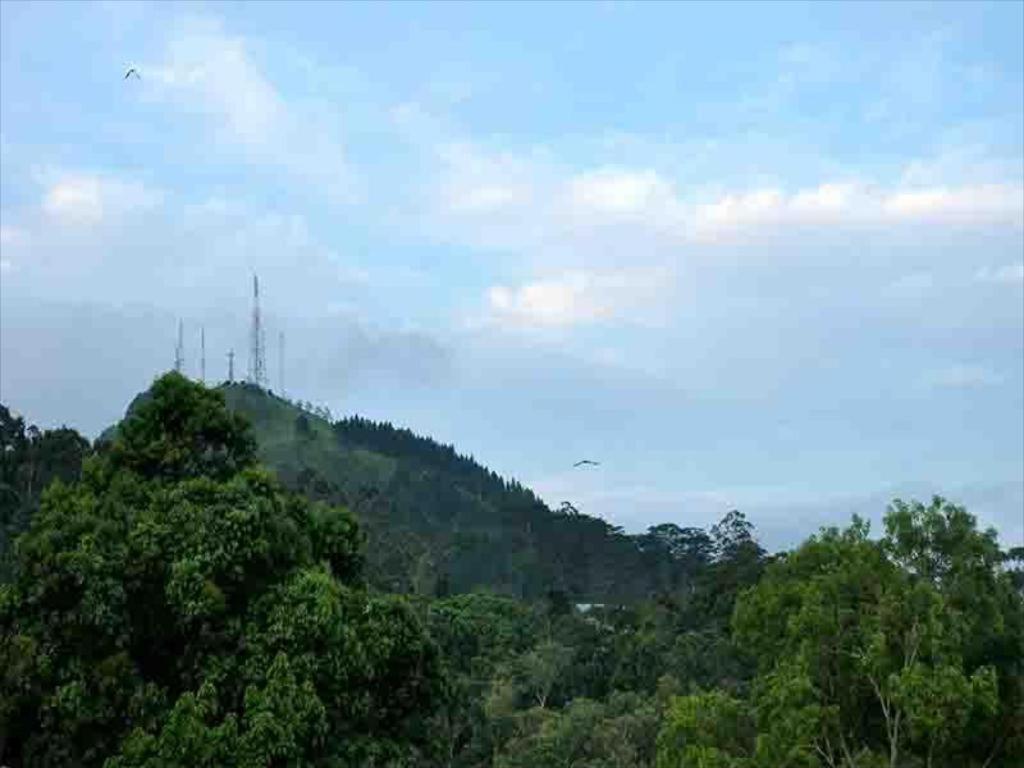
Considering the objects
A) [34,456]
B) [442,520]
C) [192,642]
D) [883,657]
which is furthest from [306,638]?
[442,520]

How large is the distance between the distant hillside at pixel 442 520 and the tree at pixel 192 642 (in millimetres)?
49994

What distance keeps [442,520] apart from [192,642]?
12773 centimetres

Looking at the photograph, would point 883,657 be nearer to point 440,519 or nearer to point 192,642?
point 192,642

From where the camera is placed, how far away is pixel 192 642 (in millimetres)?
18984

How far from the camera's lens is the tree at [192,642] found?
714 inches

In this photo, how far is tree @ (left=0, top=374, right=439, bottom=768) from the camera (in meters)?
18.1

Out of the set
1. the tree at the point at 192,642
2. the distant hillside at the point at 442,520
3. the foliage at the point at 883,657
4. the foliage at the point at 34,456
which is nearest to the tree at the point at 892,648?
the foliage at the point at 883,657

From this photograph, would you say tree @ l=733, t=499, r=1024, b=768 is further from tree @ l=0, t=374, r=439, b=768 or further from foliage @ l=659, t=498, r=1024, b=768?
tree @ l=0, t=374, r=439, b=768

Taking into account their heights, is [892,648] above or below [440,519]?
below

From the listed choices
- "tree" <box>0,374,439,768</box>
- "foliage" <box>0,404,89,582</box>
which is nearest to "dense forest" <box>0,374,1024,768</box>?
"tree" <box>0,374,439,768</box>

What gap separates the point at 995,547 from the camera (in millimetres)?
23000

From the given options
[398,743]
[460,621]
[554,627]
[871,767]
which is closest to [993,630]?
[871,767]

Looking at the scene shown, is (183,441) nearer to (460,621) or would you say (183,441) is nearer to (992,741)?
(992,741)

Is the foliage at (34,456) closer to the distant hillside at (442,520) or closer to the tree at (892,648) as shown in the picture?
the distant hillside at (442,520)
